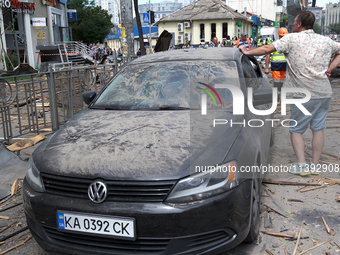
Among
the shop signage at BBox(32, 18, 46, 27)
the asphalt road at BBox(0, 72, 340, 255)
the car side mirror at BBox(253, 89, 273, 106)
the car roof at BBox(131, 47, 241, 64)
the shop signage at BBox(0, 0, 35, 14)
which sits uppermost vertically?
the shop signage at BBox(0, 0, 35, 14)

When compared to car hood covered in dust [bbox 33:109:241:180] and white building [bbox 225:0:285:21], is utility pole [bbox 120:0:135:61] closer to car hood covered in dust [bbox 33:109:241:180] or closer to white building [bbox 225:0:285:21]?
car hood covered in dust [bbox 33:109:241:180]

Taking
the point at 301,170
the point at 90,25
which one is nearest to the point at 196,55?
the point at 301,170

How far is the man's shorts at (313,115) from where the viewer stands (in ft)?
14.0

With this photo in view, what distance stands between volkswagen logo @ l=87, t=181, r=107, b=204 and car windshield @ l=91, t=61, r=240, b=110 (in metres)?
1.25

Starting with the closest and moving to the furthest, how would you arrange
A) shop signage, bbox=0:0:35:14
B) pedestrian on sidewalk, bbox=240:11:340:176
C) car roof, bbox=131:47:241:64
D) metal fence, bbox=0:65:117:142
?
car roof, bbox=131:47:241:64 → pedestrian on sidewalk, bbox=240:11:340:176 → metal fence, bbox=0:65:117:142 → shop signage, bbox=0:0:35:14

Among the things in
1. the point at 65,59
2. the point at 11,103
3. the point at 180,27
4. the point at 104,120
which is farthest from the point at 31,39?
the point at 180,27

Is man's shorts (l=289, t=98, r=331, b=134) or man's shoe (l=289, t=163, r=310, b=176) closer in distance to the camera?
man's shorts (l=289, t=98, r=331, b=134)

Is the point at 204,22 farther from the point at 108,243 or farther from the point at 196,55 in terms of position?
the point at 108,243

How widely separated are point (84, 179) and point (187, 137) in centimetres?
86

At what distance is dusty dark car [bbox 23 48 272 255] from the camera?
2.37 m

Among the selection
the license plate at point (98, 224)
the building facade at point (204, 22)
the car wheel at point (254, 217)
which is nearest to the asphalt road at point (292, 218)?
the car wheel at point (254, 217)

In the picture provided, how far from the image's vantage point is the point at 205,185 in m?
2.44

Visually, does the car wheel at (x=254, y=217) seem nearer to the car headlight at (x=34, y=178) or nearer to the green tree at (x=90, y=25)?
the car headlight at (x=34, y=178)

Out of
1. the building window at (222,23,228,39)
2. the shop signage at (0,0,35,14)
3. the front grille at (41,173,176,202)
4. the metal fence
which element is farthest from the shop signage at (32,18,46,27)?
the building window at (222,23,228,39)
